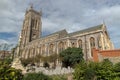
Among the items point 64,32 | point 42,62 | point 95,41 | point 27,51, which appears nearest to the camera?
point 95,41

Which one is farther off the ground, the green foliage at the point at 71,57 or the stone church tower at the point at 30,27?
the stone church tower at the point at 30,27

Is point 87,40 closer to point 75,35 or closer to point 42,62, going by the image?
point 75,35

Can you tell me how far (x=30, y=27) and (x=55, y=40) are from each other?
89.4 ft

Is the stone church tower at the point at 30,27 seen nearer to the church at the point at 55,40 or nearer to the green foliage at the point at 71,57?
the church at the point at 55,40

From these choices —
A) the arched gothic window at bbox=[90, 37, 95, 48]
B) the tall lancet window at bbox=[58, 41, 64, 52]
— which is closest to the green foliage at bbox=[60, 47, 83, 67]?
the arched gothic window at bbox=[90, 37, 95, 48]

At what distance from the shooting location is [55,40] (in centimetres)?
6512

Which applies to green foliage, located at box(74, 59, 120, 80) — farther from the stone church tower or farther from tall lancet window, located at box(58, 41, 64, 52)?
the stone church tower

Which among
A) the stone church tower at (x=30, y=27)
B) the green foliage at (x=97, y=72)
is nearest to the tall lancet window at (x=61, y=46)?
the stone church tower at (x=30, y=27)

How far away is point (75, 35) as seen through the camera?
60531 mm

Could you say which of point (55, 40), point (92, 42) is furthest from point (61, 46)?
point (92, 42)

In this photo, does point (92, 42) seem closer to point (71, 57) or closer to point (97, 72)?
point (71, 57)

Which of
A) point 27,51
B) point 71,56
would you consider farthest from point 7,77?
point 27,51

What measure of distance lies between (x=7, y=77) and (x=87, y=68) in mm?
12503

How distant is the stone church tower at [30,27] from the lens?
85812 mm
